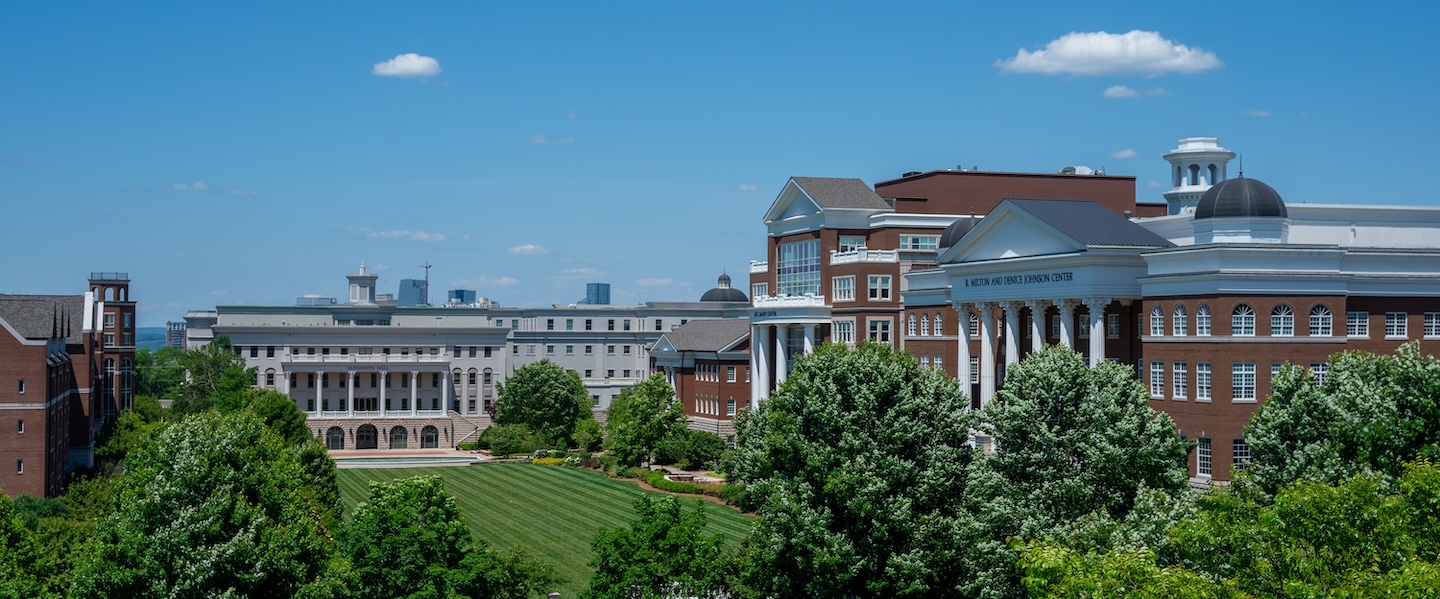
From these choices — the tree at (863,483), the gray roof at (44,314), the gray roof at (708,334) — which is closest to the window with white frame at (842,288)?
the gray roof at (708,334)

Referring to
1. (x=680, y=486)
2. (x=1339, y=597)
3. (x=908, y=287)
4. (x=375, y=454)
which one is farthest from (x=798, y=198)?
(x=1339, y=597)

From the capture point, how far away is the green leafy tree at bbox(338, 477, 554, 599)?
42375 millimetres

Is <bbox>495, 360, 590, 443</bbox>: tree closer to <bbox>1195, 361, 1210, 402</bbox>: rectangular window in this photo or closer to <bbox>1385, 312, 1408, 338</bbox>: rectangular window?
<bbox>1195, 361, 1210, 402</bbox>: rectangular window

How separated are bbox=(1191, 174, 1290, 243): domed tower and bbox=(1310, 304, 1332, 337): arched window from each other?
3.86 m

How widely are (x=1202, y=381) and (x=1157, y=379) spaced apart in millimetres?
2862

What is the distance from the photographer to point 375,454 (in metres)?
125

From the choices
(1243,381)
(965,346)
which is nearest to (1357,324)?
(1243,381)

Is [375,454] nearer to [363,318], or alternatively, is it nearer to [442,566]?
[363,318]

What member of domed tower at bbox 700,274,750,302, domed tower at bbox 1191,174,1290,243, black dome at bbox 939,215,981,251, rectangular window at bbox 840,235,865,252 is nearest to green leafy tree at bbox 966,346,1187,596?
domed tower at bbox 1191,174,1290,243

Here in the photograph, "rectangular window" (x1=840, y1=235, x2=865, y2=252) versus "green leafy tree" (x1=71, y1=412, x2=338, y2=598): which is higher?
"rectangular window" (x1=840, y1=235, x2=865, y2=252)

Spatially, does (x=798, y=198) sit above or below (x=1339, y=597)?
above

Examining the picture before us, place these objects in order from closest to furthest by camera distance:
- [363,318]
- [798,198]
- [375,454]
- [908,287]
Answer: [908,287] → [798,198] → [375,454] → [363,318]

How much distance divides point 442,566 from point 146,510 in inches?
328

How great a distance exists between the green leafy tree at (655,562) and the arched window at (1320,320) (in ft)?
93.0
